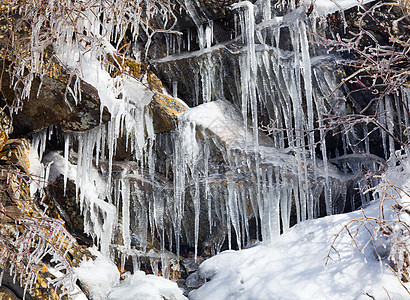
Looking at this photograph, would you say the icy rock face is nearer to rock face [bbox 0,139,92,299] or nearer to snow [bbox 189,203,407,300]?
snow [bbox 189,203,407,300]

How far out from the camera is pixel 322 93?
633 cm

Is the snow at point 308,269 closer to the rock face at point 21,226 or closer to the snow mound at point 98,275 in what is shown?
the snow mound at point 98,275

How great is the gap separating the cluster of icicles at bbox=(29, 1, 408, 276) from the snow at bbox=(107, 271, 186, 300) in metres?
1.19

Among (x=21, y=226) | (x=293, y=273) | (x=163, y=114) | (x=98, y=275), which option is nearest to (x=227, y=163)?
(x=163, y=114)

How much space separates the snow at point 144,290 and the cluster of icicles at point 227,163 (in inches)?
46.7

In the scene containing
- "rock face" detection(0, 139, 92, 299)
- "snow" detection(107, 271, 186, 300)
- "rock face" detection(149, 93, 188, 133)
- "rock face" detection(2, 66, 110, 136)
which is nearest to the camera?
"rock face" detection(0, 139, 92, 299)

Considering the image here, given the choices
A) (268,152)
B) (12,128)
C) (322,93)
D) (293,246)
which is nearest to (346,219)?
(293,246)

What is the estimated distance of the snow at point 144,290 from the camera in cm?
395

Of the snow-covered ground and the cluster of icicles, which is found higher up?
the cluster of icicles

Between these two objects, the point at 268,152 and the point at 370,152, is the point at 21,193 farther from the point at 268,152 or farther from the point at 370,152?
the point at 370,152

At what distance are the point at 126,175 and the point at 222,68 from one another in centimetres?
217

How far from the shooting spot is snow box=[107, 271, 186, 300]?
395cm

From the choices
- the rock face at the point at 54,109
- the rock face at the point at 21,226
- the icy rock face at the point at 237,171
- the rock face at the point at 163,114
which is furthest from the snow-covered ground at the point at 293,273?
the rock face at the point at 163,114

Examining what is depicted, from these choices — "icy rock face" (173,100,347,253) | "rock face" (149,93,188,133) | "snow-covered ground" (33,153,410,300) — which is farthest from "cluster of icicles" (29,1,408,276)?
"snow-covered ground" (33,153,410,300)
